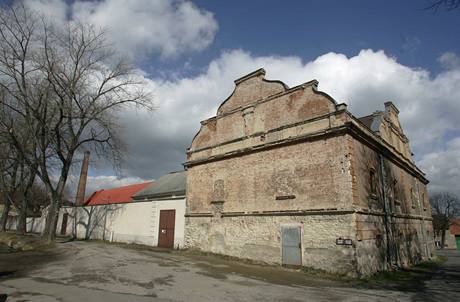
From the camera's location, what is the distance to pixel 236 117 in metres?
17.4

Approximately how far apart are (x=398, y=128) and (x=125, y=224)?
21983mm

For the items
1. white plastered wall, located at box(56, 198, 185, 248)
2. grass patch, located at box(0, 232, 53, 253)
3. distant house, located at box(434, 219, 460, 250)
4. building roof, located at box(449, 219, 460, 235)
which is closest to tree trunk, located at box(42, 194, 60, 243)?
grass patch, located at box(0, 232, 53, 253)

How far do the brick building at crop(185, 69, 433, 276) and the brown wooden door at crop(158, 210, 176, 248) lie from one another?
1759 mm

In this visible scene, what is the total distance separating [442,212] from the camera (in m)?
60.9

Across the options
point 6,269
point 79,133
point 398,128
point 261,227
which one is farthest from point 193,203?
point 398,128

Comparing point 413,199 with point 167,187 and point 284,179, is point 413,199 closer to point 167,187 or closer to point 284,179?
point 284,179

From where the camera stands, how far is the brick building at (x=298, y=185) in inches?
480

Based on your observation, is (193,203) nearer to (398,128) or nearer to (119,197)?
(398,128)

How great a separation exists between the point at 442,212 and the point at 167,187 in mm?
60788

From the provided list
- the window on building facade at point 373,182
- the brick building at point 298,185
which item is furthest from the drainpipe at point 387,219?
the window on building facade at point 373,182

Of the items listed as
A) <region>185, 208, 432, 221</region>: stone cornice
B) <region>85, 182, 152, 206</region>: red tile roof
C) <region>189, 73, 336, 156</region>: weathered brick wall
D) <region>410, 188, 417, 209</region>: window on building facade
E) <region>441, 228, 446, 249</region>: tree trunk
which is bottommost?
<region>441, 228, 446, 249</region>: tree trunk

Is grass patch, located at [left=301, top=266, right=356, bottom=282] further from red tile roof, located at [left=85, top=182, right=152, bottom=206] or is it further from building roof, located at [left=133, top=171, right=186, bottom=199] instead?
red tile roof, located at [left=85, top=182, right=152, bottom=206]

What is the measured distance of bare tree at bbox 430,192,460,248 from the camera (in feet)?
180

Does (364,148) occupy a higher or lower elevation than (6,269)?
higher
